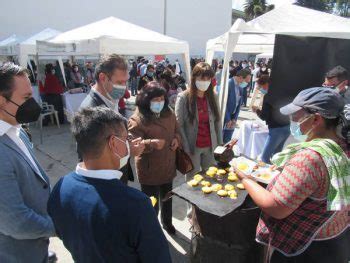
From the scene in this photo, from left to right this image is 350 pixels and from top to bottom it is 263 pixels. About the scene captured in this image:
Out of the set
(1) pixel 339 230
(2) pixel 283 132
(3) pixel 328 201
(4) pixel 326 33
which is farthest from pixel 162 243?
(4) pixel 326 33

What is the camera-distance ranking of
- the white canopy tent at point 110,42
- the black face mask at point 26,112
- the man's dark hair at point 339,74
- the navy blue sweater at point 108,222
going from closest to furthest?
the navy blue sweater at point 108,222 < the black face mask at point 26,112 < the man's dark hair at point 339,74 < the white canopy tent at point 110,42

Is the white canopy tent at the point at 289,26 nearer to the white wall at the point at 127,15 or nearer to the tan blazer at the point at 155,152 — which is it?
the tan blazer at the point at 155,152

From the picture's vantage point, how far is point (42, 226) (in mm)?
1534

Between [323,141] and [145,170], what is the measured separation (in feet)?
6.11

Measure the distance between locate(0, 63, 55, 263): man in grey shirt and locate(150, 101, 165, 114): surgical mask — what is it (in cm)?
124

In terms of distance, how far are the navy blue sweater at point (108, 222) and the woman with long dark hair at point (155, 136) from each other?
1.58 meters

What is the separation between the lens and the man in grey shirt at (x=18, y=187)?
57.4 inches

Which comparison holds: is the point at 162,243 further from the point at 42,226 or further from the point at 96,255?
the point at 42,226


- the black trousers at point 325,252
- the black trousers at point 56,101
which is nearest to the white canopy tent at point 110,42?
the black trousers at point 56,101

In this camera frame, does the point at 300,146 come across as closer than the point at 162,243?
No

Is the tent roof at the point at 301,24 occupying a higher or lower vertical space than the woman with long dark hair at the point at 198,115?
higher

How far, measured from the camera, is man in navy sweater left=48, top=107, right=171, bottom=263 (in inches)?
43.3

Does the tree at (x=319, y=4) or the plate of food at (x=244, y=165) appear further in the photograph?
the tree at (x=319, y=4)

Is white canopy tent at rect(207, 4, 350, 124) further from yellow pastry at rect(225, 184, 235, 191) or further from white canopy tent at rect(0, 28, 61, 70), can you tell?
white canopy tent at rect(0, 28, 61, 70)
